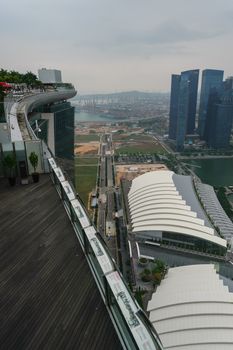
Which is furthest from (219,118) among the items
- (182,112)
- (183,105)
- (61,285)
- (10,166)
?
(61,285)

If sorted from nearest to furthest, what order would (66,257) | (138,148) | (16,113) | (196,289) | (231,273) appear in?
(66,257)
(16,113)
(196,289)
(231,273)
(138,148)

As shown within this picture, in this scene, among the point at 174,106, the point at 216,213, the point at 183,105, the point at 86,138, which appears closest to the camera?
the point at 216,213

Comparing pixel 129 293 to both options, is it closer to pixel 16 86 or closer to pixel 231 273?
pixel 231 273

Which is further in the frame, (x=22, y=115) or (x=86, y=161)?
(x=86, y=161)

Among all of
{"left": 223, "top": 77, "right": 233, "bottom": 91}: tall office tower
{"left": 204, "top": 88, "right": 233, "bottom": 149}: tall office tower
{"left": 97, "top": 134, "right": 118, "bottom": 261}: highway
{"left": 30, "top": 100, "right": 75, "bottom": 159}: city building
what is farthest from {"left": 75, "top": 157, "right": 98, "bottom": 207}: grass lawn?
{"left": 223, "top": 77, "right": 233, "bottom": 91}: tall office tower

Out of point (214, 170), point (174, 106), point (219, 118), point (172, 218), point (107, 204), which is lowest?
point (214, 170)

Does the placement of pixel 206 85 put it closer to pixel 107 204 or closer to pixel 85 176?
pixel 85 176

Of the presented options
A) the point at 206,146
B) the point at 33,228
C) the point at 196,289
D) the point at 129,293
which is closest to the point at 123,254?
the point at 196,289

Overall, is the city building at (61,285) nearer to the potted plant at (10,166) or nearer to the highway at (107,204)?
the potted plant at (10,166)
